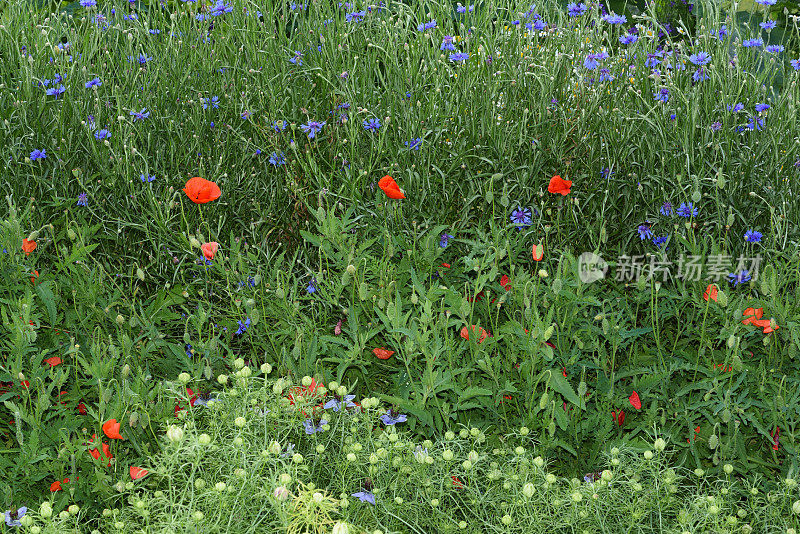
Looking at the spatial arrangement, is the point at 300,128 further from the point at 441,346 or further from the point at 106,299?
the point at 441,346

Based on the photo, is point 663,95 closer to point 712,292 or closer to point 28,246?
point 712,292

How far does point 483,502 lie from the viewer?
1.87 metres

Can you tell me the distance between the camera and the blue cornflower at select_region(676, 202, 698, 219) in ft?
8.33

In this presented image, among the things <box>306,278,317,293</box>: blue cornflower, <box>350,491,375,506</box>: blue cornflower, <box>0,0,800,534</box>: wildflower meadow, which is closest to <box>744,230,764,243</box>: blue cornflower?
<box>0,0,800,534</box>: wildflower meadow

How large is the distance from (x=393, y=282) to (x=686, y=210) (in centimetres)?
99

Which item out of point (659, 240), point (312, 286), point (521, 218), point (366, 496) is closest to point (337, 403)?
point (366, 496)

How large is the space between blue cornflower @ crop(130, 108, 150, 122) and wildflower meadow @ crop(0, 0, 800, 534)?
3 centimetres

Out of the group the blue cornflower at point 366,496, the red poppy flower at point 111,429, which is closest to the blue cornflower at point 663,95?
the blue cornflower at point 366,496

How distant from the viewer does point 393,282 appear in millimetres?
2299

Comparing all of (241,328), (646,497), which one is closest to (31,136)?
(241,328)

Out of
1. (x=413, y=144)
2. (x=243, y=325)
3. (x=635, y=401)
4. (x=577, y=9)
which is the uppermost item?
(x=577, y=9)

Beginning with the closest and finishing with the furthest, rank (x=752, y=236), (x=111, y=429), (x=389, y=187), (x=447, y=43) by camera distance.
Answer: (x=111, y=429) → (x=389, y=187) → (x=752, y=236) → (x=447, y=43)

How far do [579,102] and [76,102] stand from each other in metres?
1.78

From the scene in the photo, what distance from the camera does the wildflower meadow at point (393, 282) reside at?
1904mm
